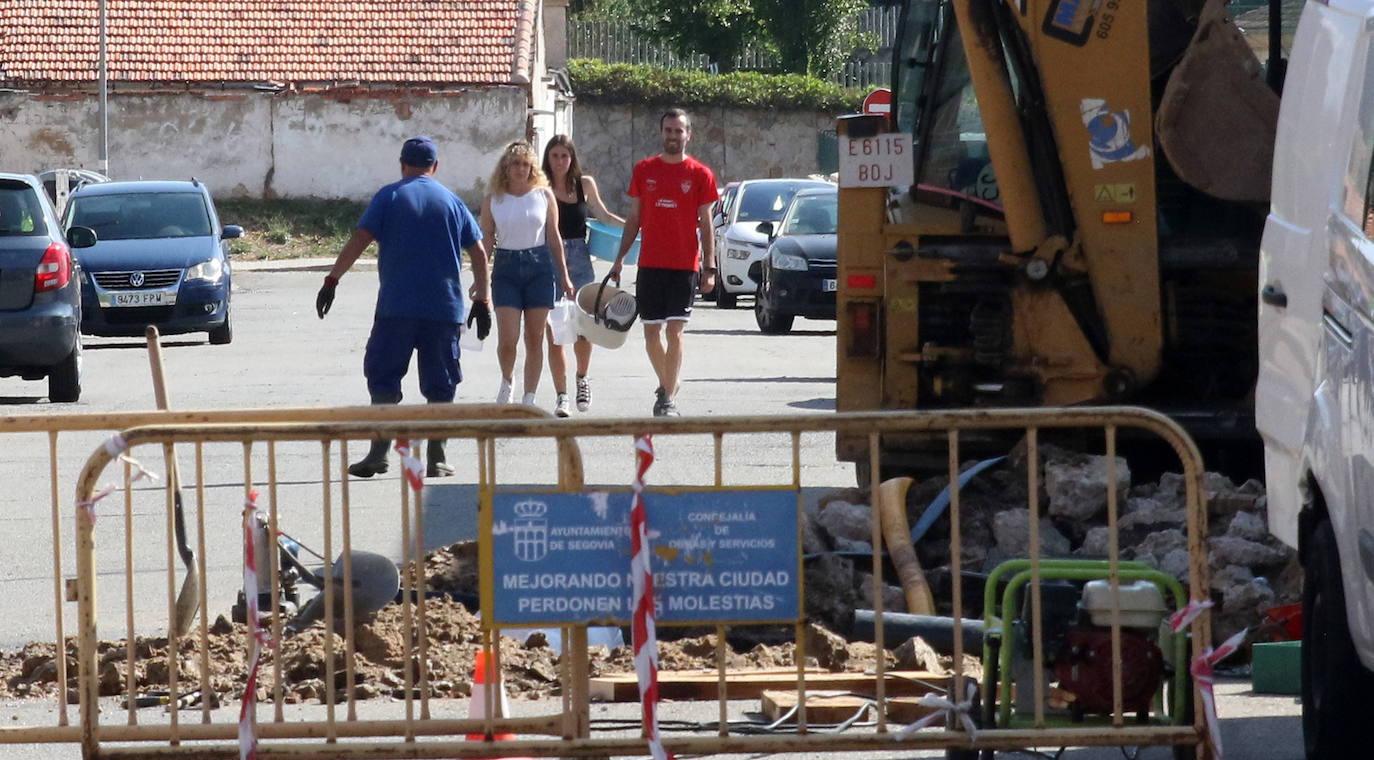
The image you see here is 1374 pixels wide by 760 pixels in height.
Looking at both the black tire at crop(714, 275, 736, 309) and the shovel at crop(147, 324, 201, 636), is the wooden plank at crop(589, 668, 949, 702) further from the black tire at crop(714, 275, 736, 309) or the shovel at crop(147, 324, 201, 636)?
the black tire at crop(714, 275, 736, 309)

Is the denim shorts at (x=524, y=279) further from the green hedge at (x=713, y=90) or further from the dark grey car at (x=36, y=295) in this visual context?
the green hedge at (x=713, y=90)

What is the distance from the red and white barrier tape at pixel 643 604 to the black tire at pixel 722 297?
21.2 metres

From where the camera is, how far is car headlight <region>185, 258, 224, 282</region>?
1998 cm

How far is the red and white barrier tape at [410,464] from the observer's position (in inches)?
202

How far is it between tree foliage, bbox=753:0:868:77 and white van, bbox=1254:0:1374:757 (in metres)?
48.5

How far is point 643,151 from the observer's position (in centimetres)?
4856

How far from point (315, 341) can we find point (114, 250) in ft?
7.47

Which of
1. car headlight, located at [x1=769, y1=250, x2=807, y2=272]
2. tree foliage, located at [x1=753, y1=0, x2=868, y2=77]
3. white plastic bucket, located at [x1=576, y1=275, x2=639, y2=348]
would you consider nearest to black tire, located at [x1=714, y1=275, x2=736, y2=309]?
car headlight, located at [x1=769, y1=250, x2=807, y2=272]

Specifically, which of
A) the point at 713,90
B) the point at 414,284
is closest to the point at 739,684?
the point at 414,284

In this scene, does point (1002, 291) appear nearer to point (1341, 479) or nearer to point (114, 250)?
point (1341, 479)

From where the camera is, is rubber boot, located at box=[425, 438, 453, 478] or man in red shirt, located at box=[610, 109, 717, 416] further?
man in red shirt, located at box=[610, 109, 717, 416]

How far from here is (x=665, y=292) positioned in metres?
12.8

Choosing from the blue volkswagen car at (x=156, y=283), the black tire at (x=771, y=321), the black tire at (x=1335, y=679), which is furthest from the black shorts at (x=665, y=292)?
the black tire at (x=771, y=321)

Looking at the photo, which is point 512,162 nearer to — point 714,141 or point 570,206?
point 570,206
